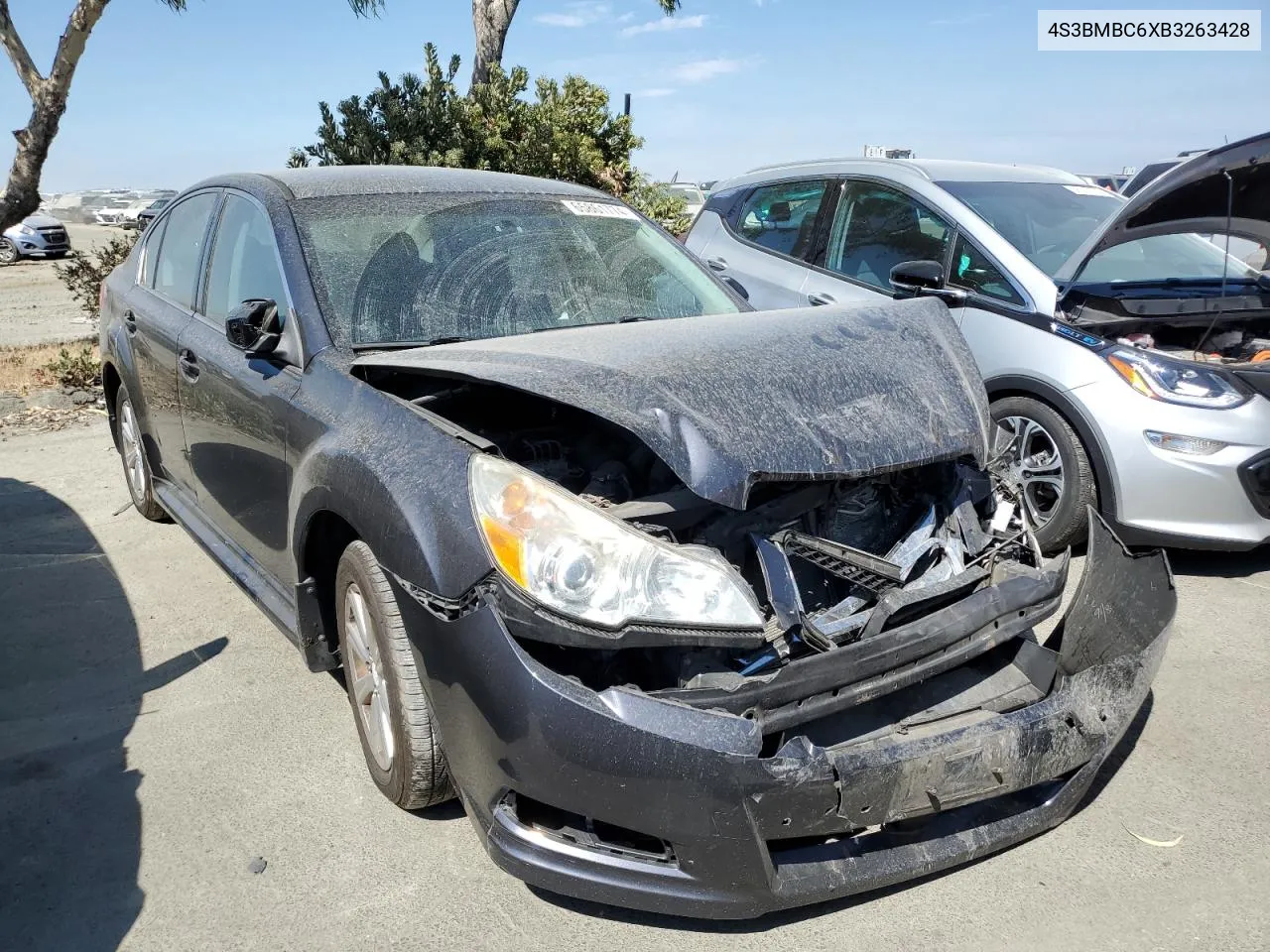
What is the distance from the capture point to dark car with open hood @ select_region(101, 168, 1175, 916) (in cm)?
204

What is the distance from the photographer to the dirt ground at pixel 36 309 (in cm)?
1164

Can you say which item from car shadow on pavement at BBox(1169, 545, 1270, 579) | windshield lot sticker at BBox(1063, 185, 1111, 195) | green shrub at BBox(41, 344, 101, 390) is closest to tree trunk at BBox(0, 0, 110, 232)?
green shrub at BBox(41, 344, 101, 390)

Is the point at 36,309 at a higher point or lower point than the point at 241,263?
lower

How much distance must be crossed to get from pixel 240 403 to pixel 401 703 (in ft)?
4.60

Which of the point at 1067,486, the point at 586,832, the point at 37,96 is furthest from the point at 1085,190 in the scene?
the point at 37,96

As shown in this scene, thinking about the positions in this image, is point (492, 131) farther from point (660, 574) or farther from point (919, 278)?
point (660, 574)

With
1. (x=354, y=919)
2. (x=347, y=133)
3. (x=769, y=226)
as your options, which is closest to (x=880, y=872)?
(x=354, y=919)

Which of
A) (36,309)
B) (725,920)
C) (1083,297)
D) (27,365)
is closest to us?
(725,920)

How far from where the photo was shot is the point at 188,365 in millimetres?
3787

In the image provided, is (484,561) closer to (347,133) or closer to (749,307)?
(749,307)

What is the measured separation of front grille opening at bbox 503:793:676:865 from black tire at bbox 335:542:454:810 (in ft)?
1.08

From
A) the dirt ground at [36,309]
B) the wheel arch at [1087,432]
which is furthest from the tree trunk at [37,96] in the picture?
the wheel arch at [1087,432]

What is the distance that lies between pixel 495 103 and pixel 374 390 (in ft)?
25.6

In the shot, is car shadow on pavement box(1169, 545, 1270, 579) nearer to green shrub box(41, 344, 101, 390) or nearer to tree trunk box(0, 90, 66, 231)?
green shrub box(41, 344, 101, 390)
